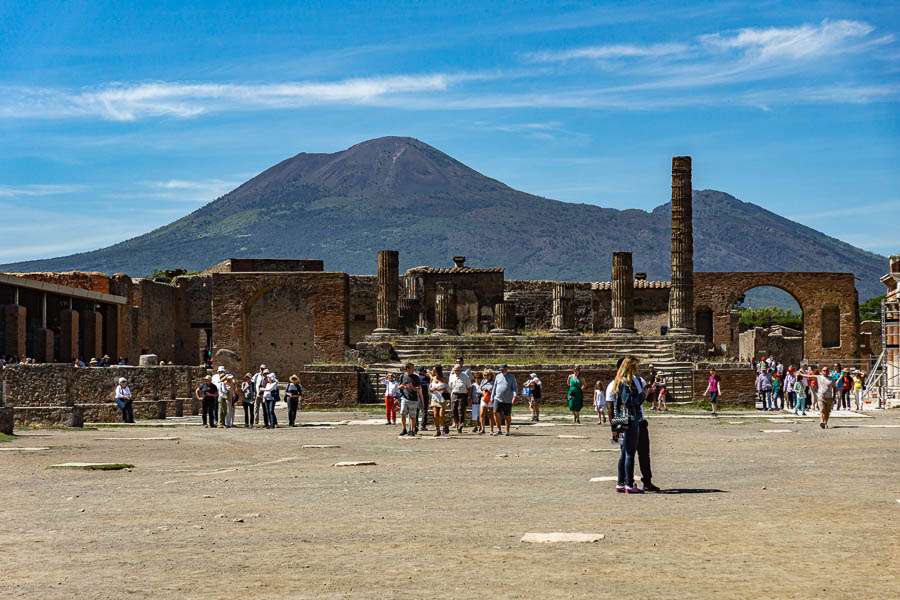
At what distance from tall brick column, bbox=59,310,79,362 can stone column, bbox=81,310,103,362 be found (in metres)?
2.26

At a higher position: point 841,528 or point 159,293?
point 159,293

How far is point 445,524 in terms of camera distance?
10.1m

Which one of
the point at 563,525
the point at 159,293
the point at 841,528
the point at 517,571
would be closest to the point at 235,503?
the point at 563,525

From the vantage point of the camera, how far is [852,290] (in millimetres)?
62719

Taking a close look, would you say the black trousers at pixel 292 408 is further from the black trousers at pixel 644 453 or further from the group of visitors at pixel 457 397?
the black trousers at pixel 644 453

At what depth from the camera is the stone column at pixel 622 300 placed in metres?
45.7

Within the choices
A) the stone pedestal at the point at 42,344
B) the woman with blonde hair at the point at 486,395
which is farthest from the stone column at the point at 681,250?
the woman with blonde hair at the point at 486,395

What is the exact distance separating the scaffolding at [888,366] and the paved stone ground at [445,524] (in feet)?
74.2

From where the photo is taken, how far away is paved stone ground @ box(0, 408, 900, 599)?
753 centimetres

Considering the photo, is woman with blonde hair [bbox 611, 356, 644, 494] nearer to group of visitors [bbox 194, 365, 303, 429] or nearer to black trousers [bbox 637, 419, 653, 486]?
black trousers [bbox 637, 419, 653, 486]

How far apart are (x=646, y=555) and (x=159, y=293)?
46.5 meters

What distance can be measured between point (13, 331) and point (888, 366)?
32.4 metres

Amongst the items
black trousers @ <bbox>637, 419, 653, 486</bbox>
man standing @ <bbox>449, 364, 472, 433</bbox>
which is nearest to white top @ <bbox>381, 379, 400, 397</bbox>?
man standing @ <bbox>449, 364, 472, 433</bbox>

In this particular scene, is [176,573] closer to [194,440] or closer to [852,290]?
[194,440]
